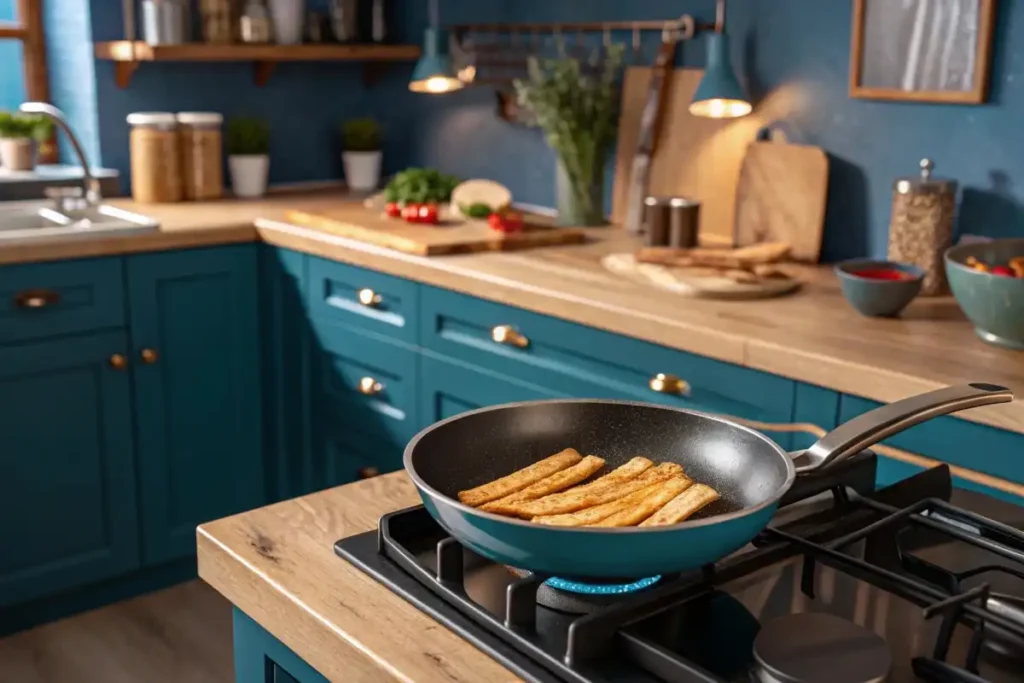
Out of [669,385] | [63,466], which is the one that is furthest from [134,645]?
[669,385]

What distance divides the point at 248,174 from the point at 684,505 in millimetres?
2840

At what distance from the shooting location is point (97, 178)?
131 inches

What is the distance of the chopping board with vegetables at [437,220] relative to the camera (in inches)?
105

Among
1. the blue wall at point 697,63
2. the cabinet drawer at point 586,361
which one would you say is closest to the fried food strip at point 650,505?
the cabinet drawer at point 586,361

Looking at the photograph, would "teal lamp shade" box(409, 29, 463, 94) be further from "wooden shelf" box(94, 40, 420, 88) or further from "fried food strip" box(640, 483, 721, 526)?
"fried food strip" box(640, 483, 721, 526)

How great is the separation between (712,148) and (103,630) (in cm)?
185

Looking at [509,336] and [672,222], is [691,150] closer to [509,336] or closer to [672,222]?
[672,222]

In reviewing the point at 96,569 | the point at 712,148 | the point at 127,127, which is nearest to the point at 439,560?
the point at 712,148

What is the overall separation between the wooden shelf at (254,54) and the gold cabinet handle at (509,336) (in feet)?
4.58

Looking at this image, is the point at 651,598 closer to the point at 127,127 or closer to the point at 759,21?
the point at 759,21

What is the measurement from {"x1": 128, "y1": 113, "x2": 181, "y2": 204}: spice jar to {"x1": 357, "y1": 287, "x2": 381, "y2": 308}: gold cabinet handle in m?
0.90

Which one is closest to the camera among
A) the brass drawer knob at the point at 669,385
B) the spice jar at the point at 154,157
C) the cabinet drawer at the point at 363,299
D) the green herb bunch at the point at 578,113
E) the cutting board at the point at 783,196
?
the brass drawer knob at the point at 669,385

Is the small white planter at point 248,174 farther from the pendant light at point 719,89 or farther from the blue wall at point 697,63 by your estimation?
the pendant light at point 719,89

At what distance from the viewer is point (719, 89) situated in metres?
2.61
